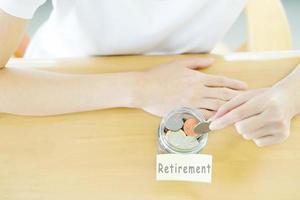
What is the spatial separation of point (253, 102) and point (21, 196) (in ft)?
1.34

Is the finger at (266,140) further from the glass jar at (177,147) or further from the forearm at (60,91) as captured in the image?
the forearm at (60,91)

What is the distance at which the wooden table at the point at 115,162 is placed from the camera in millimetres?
779

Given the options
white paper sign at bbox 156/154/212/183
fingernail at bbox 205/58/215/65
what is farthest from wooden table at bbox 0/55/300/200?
fingernail at bbox 205/58/215/65

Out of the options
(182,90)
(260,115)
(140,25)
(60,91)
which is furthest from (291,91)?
(60,91)

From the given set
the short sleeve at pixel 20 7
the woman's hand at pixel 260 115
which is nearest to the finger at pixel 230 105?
the woman's hand at pixel 260 115

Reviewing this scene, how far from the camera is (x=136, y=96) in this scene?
31.7 inches

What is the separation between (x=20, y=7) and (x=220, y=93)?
0.35 meters

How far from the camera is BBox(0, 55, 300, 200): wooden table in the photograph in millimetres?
779

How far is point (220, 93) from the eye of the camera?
817mm

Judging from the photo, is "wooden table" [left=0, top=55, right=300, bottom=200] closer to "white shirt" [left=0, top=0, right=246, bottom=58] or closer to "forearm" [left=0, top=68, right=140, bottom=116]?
"forearm" [left=0, top=68, right=140, bottom=116]

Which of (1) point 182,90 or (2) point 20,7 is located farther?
(1) point 182,90

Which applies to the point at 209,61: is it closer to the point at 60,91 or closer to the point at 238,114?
the point at 238,114

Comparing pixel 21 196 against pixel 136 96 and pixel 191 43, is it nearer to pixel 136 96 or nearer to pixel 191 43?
pixel 136 96

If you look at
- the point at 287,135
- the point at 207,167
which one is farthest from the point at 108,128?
the point at 287,135
